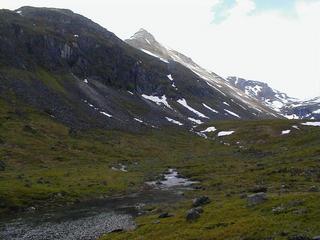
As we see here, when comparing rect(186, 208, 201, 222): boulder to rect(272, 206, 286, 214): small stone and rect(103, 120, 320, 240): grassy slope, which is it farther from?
rect(272, 206, 286, 214): small stone

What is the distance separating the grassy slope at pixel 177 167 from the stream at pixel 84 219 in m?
4.23

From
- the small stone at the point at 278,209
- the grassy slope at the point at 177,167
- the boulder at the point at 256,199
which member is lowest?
the grassy slope at the point at 177,167

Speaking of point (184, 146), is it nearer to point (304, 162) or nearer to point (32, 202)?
point (304, 162)

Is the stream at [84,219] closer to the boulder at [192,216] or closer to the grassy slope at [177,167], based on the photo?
the grassy slope at [177,167]

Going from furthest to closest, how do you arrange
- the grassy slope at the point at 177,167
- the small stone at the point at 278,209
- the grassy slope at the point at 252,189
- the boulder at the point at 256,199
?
Result: the boulder at the point at 256,199 < the grassy slope at the point at 177,167 < the small stone at the point at 278,209 < the grassy slope at the point at 252,189

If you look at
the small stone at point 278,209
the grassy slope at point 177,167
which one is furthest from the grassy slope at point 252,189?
the small stone at point 278,209

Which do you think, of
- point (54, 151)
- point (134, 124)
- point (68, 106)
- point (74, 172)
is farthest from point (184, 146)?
point (74, 172)

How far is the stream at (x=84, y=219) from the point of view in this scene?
5372cm

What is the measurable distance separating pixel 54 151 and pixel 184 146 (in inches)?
2406

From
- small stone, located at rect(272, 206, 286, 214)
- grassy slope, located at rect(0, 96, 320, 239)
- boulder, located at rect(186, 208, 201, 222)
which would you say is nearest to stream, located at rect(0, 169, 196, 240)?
grassy slope, located at rect(0, 96, 320, 239)

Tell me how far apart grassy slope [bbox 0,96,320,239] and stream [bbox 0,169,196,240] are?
4.23 m

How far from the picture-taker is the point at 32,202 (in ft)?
236

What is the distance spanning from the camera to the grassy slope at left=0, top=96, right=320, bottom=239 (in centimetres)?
4466

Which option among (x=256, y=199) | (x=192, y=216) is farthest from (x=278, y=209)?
(x=192, y=216)
